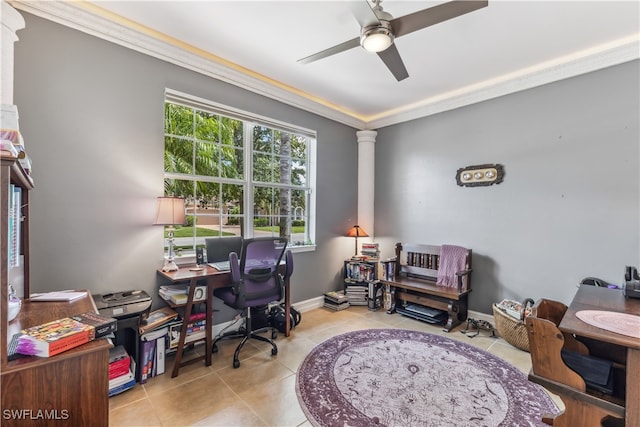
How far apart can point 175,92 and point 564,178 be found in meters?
3.91

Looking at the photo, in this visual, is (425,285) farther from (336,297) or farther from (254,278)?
(254,278)

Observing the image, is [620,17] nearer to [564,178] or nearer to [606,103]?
[606,103]

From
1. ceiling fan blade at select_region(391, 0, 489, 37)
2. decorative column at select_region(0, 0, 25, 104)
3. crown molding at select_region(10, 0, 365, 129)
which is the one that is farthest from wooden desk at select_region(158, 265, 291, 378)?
ceiling fan blade at select_region(391, 0, 489, 37)

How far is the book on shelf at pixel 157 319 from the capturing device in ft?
6.93

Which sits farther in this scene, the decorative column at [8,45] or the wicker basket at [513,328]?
the wicker basket at [513,328]

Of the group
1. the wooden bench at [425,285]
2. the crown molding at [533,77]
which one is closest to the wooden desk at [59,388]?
the wooden bench at [425,285]

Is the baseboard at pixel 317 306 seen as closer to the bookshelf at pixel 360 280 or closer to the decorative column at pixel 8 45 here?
the bookshelf at pixel 360 280

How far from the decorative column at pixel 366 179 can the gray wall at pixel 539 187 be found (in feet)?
2.06

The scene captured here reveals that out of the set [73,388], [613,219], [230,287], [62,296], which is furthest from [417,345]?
[62,296]

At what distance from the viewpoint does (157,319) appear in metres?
2.23

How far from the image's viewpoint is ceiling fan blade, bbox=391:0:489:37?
155 cm

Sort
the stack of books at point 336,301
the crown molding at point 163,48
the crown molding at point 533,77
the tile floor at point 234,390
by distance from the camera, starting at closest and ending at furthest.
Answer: the tile floor at point 234,390, the crown molding at point 163,48, the crown molding at point 533,77, the stack of books at point 336,301

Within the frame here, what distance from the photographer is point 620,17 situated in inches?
85.2

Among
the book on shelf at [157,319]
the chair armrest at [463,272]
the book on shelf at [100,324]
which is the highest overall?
the book on shelf at [100,324]
